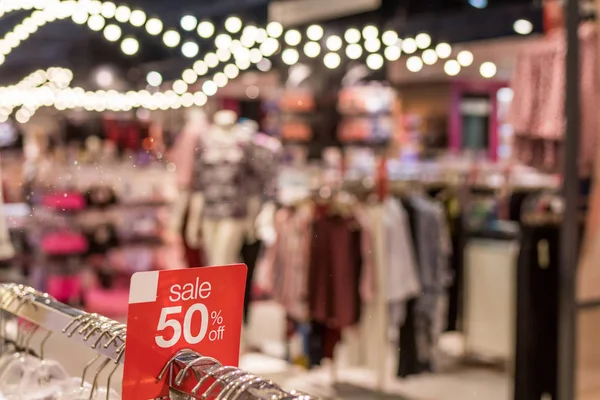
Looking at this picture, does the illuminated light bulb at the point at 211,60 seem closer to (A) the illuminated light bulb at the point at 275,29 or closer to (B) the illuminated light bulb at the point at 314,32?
(A) the illuminated light bulb at the point at 275,29

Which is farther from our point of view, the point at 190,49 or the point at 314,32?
the point at 314,32

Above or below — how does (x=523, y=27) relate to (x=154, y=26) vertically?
above

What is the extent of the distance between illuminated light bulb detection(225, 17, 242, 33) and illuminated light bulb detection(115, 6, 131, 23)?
0.52 meters

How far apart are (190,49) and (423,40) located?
209 centimetres

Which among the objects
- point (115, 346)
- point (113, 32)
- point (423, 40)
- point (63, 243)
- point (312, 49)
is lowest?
point (63, 243)

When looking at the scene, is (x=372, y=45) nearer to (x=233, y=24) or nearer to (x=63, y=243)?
(x=233, y=24)

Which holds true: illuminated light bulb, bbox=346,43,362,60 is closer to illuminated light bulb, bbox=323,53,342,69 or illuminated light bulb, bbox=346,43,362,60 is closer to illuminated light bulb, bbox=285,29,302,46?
illuminated light bulb, bbox=323,53,342,69

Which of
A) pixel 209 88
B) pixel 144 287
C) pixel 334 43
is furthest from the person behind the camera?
pixel 334 43

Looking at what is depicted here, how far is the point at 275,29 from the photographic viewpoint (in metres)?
4.30

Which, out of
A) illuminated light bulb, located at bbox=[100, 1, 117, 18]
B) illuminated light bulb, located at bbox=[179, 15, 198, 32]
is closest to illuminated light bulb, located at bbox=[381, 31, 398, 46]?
illuminated light bulb, located at bbox=[179, 15, 198, 32]

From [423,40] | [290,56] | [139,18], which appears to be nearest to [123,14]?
[139,18]

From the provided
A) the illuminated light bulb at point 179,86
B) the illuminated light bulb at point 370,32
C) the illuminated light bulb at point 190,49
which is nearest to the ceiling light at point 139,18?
the illuminated light bulb at point 190,49

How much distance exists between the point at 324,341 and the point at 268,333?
0.51 metres

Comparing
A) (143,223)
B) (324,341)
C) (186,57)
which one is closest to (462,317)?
(324,341)
